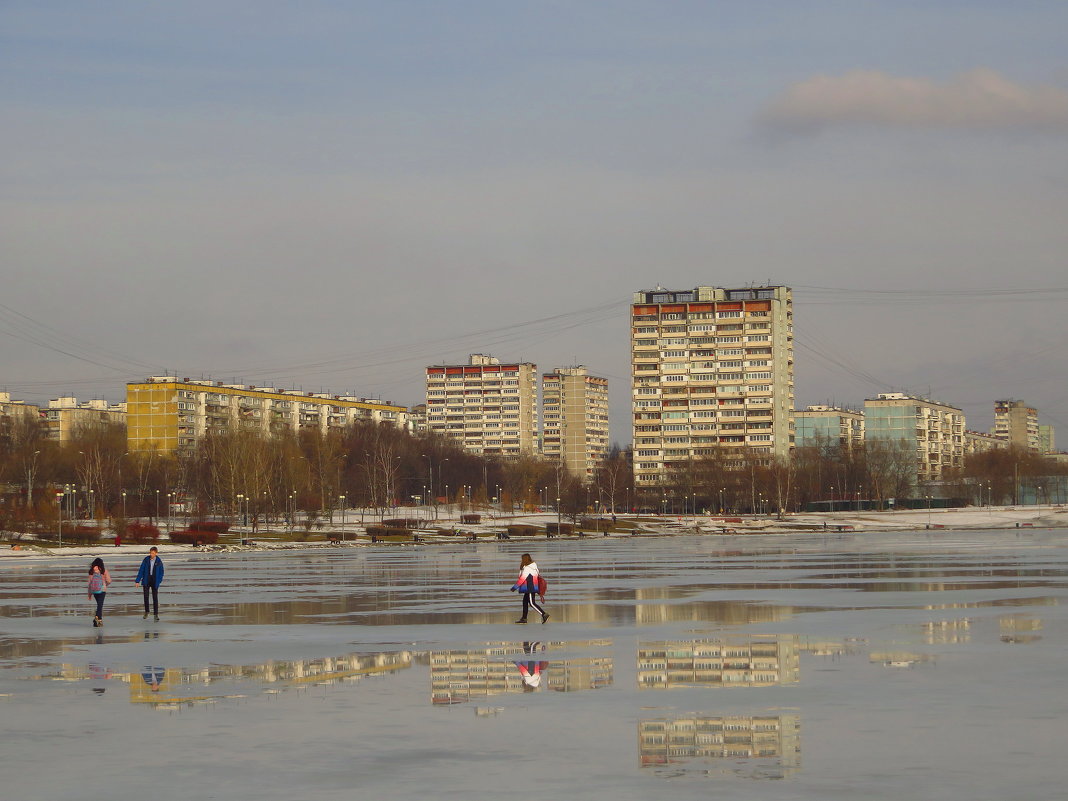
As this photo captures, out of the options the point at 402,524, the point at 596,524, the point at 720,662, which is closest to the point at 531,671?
the point at 720,662

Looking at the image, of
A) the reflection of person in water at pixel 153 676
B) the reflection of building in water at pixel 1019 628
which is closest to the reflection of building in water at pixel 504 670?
the reflection of person in water at pixel 153 676

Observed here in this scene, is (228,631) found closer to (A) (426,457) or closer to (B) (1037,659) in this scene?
(B) (1037,659)

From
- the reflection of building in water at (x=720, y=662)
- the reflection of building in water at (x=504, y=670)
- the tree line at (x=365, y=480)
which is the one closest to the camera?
the reflection of building in water at (x=504, y=670)

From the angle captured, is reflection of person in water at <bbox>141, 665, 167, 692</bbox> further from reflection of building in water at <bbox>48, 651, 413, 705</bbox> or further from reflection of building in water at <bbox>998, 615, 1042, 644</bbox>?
reflection of building in water at <bbox>998, 615, 1042, 644</bbox>

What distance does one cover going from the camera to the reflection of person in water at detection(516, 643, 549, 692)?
15383mm

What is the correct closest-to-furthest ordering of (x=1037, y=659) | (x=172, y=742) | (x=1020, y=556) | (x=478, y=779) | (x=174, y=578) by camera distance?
(x=478, y=779) < (x=172, y=742) < (x=1037, y=659) < (x=174, y=578) < (x=1020, y=556)

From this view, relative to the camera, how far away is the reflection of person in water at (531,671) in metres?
15.4

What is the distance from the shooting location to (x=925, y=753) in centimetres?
1079

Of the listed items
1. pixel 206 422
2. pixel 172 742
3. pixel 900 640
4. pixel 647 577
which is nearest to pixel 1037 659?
pixel 900 640

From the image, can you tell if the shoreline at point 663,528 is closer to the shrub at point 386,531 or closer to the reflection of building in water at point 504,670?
the shrub at point 386,531

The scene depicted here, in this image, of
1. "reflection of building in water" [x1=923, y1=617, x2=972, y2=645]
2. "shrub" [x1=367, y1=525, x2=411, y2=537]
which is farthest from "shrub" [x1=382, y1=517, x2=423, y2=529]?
"reflection of building in water" [x1=923, y1=617, x2=972, y2=645]

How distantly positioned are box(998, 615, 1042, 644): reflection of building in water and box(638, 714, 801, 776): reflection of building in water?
7951 millimetres

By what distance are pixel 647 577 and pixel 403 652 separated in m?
21.3

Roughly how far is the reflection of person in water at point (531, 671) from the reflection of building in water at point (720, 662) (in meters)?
1.22
